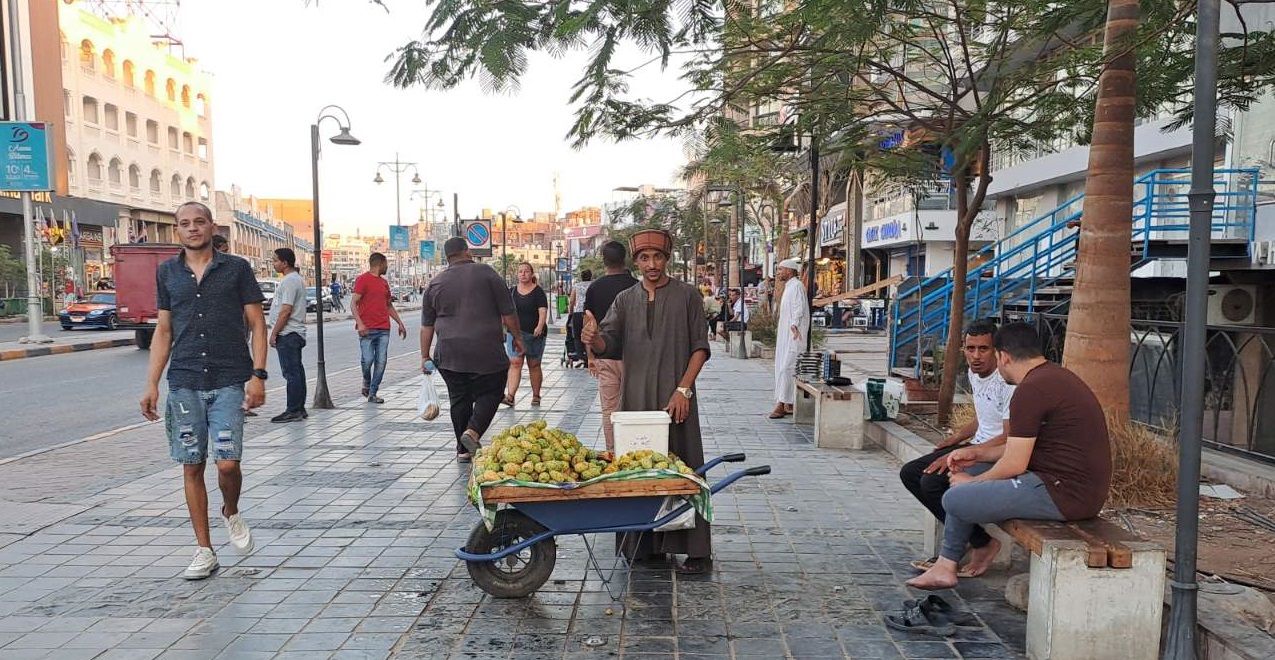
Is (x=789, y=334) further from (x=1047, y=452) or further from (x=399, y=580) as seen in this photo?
(x=399, y=580)

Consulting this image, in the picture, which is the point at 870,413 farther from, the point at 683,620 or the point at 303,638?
the point at 303,638

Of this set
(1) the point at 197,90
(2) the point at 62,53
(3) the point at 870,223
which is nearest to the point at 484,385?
(3) the point at 870,223

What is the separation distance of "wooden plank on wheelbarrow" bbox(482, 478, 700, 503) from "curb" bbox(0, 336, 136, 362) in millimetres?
20300

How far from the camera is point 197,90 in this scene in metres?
65.1

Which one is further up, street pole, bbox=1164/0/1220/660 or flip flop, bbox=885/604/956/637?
street pole, bbox=1164/0/1220/660

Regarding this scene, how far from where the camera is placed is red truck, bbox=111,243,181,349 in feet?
75.1

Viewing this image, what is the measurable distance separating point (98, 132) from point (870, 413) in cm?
5308

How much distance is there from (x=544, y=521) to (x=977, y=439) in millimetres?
2742

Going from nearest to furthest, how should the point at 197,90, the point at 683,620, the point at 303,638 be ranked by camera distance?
the point at 303,638 < the point at 683,620 < the point at 197,90

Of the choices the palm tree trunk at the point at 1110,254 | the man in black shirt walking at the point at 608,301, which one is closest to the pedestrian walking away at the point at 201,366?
the man in black shirt walking at the point at 608,301

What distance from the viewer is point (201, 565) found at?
15.8 ft

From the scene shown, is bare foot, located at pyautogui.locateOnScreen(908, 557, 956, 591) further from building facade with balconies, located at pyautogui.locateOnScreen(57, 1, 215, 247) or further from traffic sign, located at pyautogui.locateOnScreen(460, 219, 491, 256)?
building facade with balconies, located at pyautogui.locateOnScreen(57, 1, 215, 247)

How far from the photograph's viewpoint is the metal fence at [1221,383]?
7.16 meters

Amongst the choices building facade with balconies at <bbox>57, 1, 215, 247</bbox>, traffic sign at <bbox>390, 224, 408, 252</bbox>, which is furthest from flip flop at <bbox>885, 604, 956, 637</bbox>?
building facade with balconies at <bbox>57, 1, 215, 247</bbox>
